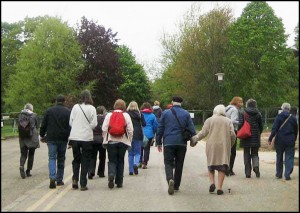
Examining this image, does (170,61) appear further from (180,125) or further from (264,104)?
(180,125)

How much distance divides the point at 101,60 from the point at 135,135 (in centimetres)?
3957

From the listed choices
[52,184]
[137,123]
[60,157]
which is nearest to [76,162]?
[60,157]

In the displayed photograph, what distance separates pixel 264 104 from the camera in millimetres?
42094

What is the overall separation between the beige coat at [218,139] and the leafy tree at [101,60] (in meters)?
41.3

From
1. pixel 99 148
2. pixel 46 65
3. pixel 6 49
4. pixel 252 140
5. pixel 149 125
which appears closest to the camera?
pixel 6 49

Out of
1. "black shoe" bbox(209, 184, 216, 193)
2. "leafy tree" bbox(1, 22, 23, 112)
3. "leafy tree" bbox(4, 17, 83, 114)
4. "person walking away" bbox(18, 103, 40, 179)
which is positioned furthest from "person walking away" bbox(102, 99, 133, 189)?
"leafy tree" bbox(4, 17, 83, 114)

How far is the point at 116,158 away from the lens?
1067cm

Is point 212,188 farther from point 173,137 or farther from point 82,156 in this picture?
point 82,156

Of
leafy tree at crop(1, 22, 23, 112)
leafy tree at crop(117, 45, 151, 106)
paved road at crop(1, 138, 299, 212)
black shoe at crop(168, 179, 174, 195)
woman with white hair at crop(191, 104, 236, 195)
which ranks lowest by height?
paved road at crop(1, 138, 299, 212)

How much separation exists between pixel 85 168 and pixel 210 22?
35330mm

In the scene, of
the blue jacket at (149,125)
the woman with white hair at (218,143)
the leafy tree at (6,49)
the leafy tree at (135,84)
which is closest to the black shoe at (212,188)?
the woman with white hair at (218,143)

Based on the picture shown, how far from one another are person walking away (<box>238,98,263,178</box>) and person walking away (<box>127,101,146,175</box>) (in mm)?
2574

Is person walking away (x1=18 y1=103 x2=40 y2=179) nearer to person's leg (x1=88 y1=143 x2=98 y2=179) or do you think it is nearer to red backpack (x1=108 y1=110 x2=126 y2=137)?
person's leg (x1=88 y1=143 x2=98 y2=179)

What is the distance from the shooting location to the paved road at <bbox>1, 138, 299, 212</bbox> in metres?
7.86
